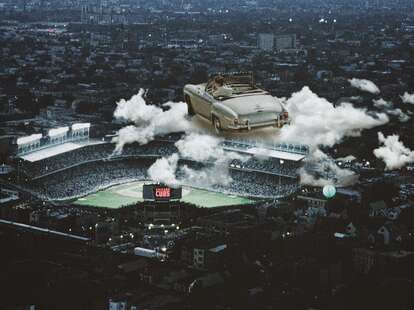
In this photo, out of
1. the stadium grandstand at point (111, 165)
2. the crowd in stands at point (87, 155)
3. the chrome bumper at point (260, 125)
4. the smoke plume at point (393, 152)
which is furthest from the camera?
the smoke plume at point (393, 152)

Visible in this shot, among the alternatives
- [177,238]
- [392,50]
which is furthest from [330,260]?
[392,50]

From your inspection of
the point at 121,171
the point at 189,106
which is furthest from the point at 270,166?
the point at 189,106

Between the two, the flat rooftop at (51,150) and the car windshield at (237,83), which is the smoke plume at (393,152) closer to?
the flat rooftop at (51,150)

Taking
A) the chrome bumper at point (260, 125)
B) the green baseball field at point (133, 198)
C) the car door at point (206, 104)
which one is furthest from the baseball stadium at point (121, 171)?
the chrome bumper at point (260, 125)

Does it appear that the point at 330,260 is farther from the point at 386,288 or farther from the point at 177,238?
the point at 177,238

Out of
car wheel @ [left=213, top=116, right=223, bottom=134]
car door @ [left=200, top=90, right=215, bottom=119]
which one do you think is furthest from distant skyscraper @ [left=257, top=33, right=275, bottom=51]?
car wheel @ [left=213, top=116, right=223, bottom=134]

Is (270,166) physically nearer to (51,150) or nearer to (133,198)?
(133,198)
